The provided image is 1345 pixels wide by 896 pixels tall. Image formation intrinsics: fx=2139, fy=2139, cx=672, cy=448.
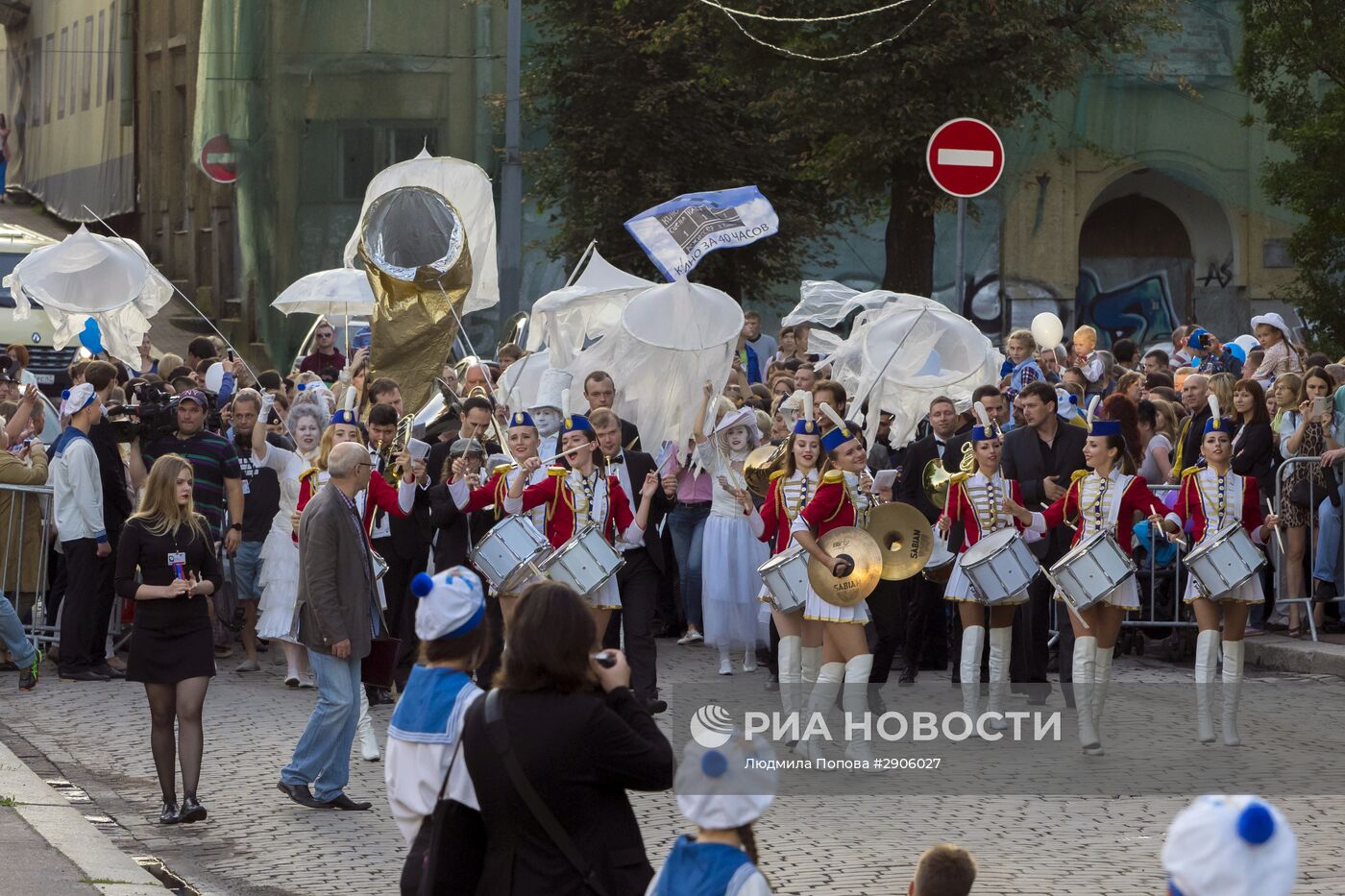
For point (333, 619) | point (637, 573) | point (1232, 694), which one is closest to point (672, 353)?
point (637, 573)

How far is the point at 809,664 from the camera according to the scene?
36.6 ft

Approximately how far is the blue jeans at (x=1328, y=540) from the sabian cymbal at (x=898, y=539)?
14.9 feet

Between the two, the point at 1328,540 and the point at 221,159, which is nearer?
the point at 1328,540

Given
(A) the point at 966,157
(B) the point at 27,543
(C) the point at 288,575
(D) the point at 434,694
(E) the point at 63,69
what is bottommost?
(C) the point at 288,575

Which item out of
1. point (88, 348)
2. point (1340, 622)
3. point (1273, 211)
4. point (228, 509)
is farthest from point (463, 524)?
point (1273, 211)

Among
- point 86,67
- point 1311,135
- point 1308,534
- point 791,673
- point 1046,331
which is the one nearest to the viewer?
point 791,673

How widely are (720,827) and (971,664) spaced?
711 centimetres

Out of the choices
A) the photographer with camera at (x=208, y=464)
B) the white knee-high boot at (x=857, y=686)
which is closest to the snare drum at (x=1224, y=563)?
the white knee-high boot at (x=857, y=686)

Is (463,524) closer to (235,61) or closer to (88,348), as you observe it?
(88,348)

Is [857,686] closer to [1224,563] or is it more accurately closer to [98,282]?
[1224,563]

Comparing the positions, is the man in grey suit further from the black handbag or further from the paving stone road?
the black handbag

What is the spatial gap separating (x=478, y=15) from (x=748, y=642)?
22.8 metres

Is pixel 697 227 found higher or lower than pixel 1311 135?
lower

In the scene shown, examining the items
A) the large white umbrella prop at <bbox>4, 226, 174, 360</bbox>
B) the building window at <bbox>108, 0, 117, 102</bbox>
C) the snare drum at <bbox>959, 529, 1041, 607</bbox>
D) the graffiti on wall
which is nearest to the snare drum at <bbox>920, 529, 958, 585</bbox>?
the snare drum at <bbox>959, 529, 1041, 607</bbox>
